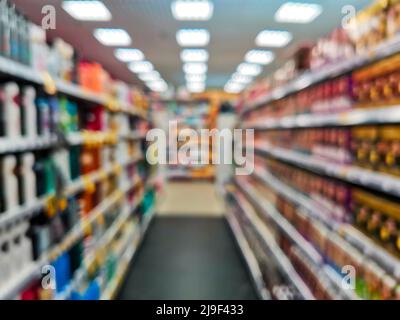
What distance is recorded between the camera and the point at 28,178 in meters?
1.60

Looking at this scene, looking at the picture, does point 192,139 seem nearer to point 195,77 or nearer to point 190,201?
point 195,77

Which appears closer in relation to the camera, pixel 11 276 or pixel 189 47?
pixel 11 276

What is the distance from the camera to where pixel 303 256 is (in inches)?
99.1

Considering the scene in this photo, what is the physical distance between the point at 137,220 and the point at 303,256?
9.49 ft

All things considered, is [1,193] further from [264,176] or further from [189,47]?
[189,47]

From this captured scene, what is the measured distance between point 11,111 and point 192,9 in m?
4.01

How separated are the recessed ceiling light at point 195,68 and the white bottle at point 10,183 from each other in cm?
740

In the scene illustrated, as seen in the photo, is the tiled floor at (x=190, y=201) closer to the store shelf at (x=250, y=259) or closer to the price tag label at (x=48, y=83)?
the store shelf at (x=250, y=259)

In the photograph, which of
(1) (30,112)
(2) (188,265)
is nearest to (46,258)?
(1) (30,112)

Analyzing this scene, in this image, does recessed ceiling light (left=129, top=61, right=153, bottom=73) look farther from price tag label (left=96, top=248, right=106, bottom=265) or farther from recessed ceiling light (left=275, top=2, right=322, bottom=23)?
price tag label (left=96, top=248, right=106, bottom=265)
